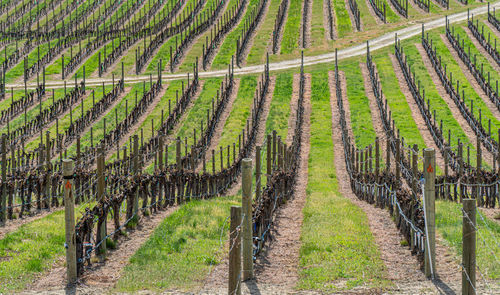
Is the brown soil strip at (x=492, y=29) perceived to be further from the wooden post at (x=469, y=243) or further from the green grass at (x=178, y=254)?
the wooden post at (x=469, y=243)

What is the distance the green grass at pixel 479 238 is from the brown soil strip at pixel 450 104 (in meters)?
20.9

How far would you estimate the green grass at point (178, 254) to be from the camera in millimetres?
11594

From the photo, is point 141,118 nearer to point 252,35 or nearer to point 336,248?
point 252,35

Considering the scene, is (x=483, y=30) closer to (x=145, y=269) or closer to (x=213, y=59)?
(x=213, y=59)

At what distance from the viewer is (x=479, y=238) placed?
13.8 meters

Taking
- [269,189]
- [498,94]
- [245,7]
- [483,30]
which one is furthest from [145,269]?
[245,7]

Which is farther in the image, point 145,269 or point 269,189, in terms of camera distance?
point 269,189

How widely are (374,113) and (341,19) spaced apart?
114 ft

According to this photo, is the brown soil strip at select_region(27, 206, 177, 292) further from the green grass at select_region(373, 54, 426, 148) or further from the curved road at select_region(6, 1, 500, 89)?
the curved road at select_region(6, 1, 500, 89)

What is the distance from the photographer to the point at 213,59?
67875 millimetres

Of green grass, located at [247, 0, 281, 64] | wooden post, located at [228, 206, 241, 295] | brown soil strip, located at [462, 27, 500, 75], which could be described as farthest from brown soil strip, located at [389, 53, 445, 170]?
wooden post, located at [228, 206, 241, 295]

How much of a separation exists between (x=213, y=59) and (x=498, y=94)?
27.9 m

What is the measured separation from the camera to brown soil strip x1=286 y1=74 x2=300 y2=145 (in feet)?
145

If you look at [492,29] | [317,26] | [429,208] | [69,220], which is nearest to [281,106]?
[492,29]
